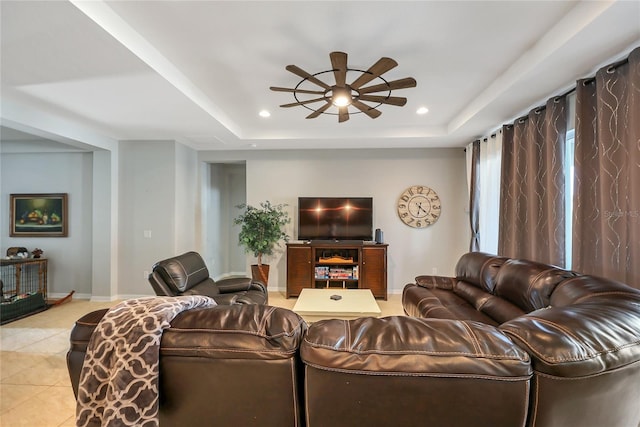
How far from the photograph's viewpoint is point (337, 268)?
14.8ft

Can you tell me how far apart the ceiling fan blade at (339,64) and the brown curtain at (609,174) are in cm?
194

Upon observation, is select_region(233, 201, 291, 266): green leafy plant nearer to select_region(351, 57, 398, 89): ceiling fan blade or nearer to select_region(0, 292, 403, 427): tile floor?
select_region(0, 292, 403, 427): tile floor

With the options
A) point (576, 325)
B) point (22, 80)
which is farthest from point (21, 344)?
point (576, 325)

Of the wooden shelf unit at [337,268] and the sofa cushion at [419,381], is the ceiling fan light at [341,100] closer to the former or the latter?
the sofa cushion at [419,381]

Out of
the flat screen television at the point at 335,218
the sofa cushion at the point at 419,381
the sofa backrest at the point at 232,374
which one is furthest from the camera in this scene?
the flat screen television at the point at 335,218

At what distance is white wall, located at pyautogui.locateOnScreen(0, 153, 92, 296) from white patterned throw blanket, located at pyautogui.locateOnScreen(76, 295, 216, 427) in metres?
4.57

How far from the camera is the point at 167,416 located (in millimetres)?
901

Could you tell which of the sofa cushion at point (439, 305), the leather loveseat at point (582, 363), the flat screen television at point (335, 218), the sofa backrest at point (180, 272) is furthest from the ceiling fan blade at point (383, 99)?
the sofa backrest at point (180, 272)

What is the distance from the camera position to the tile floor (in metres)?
1.83

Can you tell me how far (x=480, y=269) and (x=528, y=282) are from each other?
0.69 m

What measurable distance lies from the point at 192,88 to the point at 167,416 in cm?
285

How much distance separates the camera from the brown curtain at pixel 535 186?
2566 millimetres

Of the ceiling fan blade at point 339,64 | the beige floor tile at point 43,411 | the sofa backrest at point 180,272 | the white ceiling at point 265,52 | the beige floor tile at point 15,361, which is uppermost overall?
the white ceiling at point 265,52

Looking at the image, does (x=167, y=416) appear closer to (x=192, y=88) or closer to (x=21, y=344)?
(x=192, y=88)
